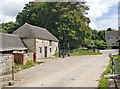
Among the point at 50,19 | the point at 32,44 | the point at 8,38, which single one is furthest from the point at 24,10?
the point at 8,38

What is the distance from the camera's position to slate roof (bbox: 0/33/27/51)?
32.2 metres

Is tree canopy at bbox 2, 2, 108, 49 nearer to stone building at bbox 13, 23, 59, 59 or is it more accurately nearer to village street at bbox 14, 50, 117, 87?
stone building at bbox 13, 23, 59, 59

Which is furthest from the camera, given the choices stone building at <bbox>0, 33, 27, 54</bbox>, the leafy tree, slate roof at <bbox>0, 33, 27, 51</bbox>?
the leafy tree

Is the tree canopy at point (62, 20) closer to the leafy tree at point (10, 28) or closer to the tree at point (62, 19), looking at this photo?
the tree at point (62, 19)

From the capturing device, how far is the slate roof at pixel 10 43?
32225 mm

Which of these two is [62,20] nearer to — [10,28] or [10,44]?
[10,28]

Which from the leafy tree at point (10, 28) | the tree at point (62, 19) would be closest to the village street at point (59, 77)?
the tree at point (62, 19)

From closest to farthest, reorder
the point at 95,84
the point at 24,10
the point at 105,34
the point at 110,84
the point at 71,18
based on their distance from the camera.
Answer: the point at 110,84 < the point at 95,84 < the point at 71,18 < the point at 24,10 < the point at 105,34

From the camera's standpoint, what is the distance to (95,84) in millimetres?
16062

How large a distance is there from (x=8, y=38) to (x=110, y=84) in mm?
23551

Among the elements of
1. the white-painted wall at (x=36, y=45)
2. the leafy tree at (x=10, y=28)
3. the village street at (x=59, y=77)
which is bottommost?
the village street at (x=59, y=77)

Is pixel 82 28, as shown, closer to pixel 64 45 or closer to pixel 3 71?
pixel 64 45

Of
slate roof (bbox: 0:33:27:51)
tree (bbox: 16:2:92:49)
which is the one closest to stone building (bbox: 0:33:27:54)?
slate roof (bbox: 0:33:27:51)

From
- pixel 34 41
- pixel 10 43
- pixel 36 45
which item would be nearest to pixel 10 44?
pixel 10 43
